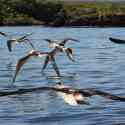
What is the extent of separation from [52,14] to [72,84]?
213 feet

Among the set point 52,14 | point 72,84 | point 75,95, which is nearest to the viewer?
point 75,95

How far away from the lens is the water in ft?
55.0

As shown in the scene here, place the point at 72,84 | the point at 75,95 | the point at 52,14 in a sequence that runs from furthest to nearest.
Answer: the point at 52,14 < the point at 72,84 < the point at 75,95

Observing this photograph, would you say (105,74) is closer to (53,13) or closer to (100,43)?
(100,43)

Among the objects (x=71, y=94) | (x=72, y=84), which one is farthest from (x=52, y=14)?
(x=71, y=94)

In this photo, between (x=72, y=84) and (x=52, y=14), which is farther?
(x=52, y=14)

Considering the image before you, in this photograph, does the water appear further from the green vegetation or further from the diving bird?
the green vegetation

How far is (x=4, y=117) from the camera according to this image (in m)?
16.8

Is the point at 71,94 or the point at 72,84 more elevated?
the point at 71,94

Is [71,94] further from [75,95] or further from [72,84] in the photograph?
[72,84]

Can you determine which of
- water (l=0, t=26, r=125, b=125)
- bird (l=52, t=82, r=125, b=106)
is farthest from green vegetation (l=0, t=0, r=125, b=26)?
bird (l=52, t=82, r=125, b=106)

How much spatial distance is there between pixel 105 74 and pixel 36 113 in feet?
40.4

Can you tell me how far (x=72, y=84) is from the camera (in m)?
26.2

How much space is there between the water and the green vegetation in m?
34.1
